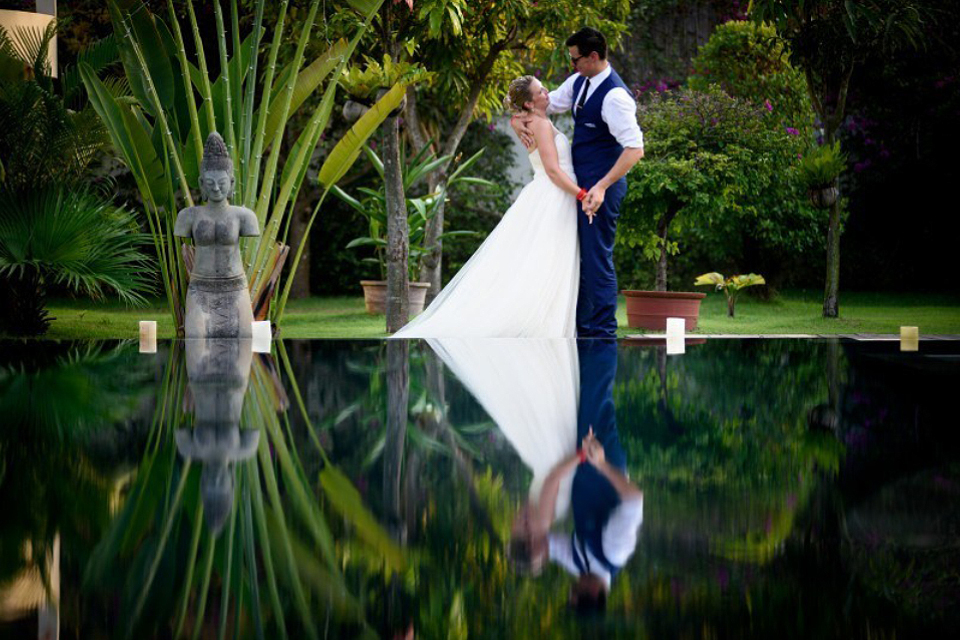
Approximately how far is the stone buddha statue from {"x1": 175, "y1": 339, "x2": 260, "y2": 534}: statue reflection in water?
151 centimetres

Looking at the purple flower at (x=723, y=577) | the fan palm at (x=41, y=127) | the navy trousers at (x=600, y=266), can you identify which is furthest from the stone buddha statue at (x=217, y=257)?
the purple flower at (x=723, y=577)

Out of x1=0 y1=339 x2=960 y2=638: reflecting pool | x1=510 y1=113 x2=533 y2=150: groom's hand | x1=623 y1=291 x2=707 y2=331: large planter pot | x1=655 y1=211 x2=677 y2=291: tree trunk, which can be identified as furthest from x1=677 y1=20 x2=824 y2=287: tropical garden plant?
x1=0 y1=339 x2=960 y2=638: reflecting pool

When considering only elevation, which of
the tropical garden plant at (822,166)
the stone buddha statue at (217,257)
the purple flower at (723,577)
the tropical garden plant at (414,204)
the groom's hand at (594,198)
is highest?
the tropical garden plant at (822,166)

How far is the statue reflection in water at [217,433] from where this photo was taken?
0.93m

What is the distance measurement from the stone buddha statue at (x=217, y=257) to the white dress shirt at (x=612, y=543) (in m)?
3.31

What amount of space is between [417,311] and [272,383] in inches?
283

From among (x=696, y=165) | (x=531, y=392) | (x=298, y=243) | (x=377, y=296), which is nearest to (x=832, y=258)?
(x=696, y=165)

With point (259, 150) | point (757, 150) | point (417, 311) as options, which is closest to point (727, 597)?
point (259, 150)

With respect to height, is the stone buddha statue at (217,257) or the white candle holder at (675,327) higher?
the stone buddha statue at (217,257)

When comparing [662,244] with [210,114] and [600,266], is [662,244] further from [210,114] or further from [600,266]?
[210,114]

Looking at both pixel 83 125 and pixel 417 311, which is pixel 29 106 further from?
pixel 417 311

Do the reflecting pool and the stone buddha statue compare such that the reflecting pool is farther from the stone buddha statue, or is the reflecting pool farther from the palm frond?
the palm frond

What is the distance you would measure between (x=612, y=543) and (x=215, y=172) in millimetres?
3691

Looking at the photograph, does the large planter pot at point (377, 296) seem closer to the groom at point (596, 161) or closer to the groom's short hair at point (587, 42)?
the groom at point (596, 161)
